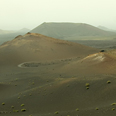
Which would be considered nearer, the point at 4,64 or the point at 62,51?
the point at 4,64

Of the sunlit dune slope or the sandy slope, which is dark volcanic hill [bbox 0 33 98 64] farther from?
the sandy slope

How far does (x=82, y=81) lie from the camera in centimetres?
2345

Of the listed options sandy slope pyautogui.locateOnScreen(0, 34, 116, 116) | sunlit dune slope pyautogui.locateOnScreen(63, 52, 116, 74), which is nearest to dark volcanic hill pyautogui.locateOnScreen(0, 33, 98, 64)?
sunlit dune slope pyautogui.locateOnScreen(63, 52, 116, 74)

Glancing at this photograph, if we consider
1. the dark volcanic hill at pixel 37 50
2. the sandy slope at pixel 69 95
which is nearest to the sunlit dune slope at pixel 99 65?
the sandy slope at pixel 69 95

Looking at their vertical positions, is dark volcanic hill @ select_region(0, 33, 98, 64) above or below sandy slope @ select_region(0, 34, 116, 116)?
below

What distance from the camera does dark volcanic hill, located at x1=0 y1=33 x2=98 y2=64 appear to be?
2243 inches

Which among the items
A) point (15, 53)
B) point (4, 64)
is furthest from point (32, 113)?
point (15, 53)

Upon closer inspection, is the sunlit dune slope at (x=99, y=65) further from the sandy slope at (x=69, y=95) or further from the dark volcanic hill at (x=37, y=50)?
the dark volcanic hill at (x=37, y=50)

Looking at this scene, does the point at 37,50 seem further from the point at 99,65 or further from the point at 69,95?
the point at 69,95

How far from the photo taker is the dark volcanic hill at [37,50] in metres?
57.0

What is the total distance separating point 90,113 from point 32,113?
6100 millimetres

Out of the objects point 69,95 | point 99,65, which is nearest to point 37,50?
point 99,65

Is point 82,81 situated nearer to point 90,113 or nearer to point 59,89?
point 59,89

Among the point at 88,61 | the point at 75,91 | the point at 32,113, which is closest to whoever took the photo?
the point at 32,113
